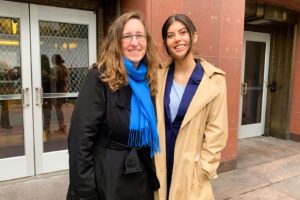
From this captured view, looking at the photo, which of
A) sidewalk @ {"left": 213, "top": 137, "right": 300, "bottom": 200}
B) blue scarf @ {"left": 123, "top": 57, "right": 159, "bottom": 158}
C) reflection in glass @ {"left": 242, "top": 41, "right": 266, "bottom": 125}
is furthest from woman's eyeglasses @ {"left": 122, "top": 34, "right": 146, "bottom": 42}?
reflection in glass @ {"left": 242, "top": 41, "right": 266, "bottom": 125}

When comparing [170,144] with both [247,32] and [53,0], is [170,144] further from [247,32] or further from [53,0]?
[247,32]

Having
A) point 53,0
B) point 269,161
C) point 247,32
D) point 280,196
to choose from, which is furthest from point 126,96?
point 247,32

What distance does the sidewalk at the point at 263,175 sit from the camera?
3510mm

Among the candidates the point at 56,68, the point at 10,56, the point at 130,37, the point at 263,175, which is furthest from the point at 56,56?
the point at 263,175

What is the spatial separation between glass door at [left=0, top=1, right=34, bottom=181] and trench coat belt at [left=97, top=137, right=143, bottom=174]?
2.16 metres

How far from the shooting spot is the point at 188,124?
1.83 metres

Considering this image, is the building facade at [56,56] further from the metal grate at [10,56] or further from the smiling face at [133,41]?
the smiling face at [133,41]

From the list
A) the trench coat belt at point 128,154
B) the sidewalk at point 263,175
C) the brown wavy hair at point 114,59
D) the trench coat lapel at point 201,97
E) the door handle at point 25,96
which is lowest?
the sidewalk at point 263,175

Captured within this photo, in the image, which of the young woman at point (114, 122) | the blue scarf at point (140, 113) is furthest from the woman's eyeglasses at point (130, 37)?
the blue scarf at point (140, 113)

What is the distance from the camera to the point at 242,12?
13.0ft

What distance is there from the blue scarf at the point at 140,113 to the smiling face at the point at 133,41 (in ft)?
0.14

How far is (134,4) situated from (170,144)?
7.09 ft

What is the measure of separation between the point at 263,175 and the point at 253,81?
2334mm

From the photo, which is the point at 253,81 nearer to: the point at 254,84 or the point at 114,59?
the point at 254,84
